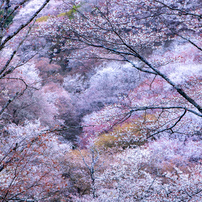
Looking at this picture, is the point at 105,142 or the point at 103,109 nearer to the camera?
the point at 105,142

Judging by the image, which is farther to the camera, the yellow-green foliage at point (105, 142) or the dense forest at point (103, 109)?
the yellow-green foliage at point (105, 142)

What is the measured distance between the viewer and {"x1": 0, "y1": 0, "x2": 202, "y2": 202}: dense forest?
4.27m

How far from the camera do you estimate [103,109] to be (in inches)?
621

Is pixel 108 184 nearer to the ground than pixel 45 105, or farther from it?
nearer to the ground

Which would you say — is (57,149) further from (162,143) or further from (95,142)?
(162,143)

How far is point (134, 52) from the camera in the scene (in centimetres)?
436

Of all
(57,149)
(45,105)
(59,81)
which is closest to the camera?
(57,149)

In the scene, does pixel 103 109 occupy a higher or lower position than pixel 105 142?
higher

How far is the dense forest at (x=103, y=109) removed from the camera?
4273 mm

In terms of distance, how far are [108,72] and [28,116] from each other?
9.78 metres

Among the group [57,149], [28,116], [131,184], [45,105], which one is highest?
[45,105]

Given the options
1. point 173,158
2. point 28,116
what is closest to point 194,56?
point 173,158

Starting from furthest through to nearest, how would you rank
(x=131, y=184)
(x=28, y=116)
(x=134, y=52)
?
(x=28, y=116)
(x=131, y=184)
(x=134, y=52)

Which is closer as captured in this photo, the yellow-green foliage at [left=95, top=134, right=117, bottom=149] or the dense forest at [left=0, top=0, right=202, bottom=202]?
the dense forest at [left=0, top=0, right=202, bottom=202]
